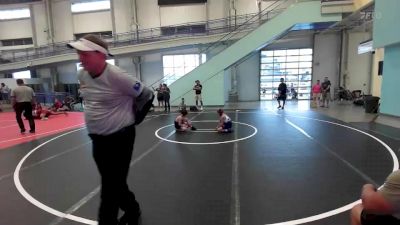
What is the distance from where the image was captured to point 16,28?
24.1m

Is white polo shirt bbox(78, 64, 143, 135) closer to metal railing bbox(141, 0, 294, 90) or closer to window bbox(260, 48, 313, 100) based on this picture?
metal railing bbox(141, 0, 294, 90)

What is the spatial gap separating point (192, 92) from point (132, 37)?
26.3ft

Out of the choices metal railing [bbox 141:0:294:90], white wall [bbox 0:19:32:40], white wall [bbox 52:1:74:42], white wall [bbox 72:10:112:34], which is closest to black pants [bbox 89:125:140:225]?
metal railing [bbox 141:0:294:90]

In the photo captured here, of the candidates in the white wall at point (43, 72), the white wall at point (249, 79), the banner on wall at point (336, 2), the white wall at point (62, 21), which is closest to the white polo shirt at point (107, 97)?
the banner on wall at point (336, 2)

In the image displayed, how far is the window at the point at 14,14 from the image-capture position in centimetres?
2394

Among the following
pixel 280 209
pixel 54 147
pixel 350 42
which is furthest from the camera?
pixel 350 42

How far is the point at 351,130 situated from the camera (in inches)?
345

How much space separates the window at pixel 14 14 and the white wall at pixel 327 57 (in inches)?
926

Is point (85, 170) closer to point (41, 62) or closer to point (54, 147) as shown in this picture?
point (54, 147)

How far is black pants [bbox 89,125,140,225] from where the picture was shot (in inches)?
98.9

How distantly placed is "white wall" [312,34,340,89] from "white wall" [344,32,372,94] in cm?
75

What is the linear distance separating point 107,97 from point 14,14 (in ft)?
90.4

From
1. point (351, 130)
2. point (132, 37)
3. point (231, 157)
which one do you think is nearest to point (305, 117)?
point (351, 130)

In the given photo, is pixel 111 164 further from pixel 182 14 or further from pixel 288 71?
pixel 288 71
